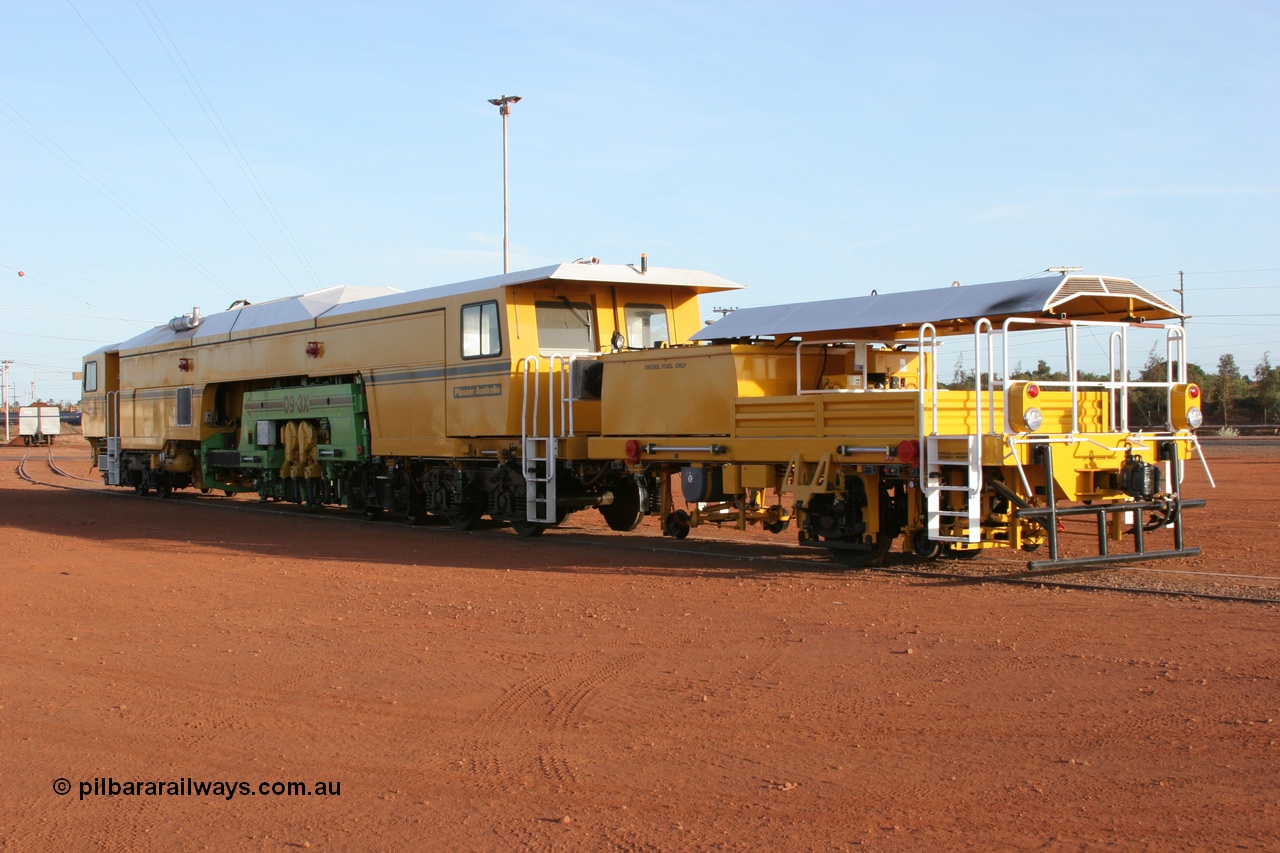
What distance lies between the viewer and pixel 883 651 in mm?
8117

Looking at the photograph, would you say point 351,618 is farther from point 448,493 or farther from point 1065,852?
point 448,493

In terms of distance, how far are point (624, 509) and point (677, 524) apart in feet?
8.54

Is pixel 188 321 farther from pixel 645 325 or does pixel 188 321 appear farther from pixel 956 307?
pixel 956 307

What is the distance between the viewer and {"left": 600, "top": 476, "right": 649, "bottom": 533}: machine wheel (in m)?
16.7

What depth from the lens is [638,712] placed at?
6.71 m

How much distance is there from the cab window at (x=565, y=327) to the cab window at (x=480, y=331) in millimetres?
557

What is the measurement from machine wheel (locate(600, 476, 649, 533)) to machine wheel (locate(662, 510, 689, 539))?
1.81 meters

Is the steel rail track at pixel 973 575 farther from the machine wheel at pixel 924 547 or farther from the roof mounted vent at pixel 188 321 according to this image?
the roof mounted vent at pixel 188 321

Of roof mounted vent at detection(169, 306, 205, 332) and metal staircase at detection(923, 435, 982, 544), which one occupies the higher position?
roof mounted vent at detection(169, 306, 205, 332)

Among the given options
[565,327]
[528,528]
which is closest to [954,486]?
[565,327]

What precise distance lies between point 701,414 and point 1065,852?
881cm

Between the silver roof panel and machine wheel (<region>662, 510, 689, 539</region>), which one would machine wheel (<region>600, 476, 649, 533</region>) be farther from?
the silver roof panel

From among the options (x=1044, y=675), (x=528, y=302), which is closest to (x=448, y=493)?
(x=528, y=302)

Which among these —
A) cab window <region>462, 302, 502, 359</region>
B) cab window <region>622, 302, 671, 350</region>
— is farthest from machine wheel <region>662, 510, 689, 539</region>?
cab window <region>462, 302, 502, 359</region>
